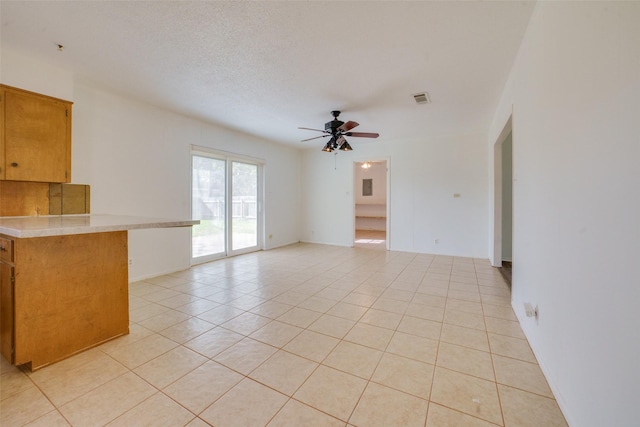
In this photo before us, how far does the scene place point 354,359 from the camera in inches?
77.1

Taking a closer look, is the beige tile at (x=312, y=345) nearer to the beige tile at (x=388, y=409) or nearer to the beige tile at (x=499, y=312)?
the beige tile at (x=388, y=409)

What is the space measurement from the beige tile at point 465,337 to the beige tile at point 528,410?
51 cm

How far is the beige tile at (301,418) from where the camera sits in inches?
54.7

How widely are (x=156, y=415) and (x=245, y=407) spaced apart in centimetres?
A: 48

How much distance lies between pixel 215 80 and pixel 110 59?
1.00 meters

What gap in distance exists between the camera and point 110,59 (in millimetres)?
2682

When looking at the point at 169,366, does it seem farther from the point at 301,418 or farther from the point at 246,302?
the point at 246,302

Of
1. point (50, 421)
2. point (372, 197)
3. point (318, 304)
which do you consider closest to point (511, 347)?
point (318, 304)

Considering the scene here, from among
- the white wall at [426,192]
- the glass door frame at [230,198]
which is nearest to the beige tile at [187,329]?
the glass door frame at [230,198]

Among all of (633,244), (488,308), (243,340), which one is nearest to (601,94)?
(633,244)

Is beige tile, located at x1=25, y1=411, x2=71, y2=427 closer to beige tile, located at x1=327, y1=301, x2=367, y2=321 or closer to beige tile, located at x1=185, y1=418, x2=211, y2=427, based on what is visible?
beige tile, located at x1=185, y1=418, x2=211, y2=427

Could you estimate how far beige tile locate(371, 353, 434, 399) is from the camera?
5.43ft

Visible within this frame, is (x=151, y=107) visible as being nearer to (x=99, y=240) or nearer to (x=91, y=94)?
(x=91, y=94)

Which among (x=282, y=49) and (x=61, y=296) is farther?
(x=282, y=49)
